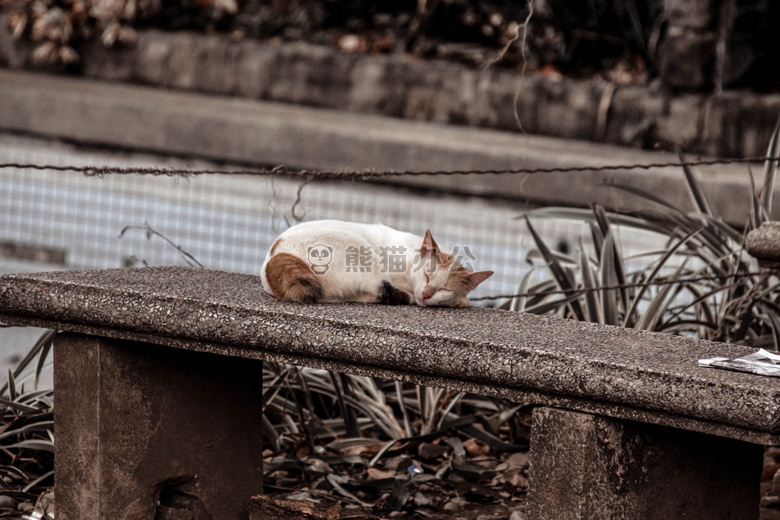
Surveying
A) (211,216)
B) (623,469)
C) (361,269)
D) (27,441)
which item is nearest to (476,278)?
(361,269)

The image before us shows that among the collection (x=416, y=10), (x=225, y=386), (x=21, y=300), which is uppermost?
(x=416, y=10)

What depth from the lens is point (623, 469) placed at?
193 centimetres

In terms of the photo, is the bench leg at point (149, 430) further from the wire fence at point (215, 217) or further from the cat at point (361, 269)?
the wire fence at point (215, 217)

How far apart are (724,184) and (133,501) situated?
14.0 ft

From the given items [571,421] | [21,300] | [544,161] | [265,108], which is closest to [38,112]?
[265,108]

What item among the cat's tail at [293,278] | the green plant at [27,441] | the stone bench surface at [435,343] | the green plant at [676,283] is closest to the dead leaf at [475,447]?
the green plant at [676,283]

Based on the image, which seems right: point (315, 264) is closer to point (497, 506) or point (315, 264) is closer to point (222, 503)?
point (222, 503)

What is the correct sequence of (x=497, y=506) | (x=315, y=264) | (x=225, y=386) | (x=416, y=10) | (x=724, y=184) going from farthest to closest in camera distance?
(x=416, y=10), (x=724, y=184), (x=497, y=506), (x=225, y=386), (x=315, y=264)

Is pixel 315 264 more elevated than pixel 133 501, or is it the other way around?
pixel 315 264

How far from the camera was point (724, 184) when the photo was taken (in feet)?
18.9

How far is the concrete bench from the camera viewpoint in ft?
6.18

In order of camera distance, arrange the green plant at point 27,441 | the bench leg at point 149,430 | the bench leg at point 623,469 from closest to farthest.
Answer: the bench leg at point 623,469 < the bench leg at point 149,430 < the green plant at point 27,441
